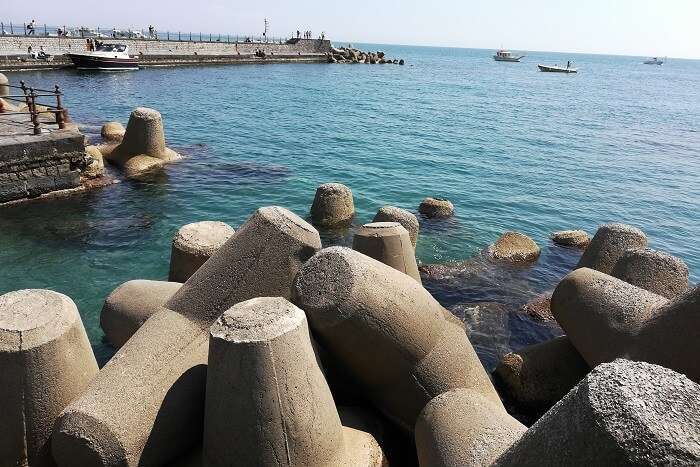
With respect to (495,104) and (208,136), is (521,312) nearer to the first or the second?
(208,136)

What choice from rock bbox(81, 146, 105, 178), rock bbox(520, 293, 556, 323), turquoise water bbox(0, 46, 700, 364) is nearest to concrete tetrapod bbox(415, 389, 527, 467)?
turquoise water bbox(0, 46, 700, 364)

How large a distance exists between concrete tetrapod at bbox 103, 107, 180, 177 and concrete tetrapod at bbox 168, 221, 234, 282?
9644mm

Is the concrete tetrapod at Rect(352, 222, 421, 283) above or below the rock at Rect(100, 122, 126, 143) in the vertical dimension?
above

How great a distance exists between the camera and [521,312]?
9156 mm

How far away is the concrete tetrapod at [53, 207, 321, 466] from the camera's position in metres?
3.99

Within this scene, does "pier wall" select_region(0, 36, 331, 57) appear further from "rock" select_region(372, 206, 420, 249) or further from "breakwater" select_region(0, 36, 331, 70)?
"rock" select_region(372, 206, 420, 249)

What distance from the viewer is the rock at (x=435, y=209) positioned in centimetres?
1441

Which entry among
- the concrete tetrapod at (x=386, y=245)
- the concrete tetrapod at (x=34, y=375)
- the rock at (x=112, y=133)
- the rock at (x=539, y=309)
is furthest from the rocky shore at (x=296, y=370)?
the rock at (x=112, y=133)

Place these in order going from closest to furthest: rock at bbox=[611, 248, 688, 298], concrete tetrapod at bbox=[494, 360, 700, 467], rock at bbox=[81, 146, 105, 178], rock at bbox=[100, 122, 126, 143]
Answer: concrete tetrapod at bbox=[494, 360, 700, 467], rock at bbox=[611, 248, 688, 298], rock at bbox=[81, 146, 105, 178], rock at bbox=[100, 122, 126, 143]

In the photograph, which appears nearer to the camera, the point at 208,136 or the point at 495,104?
the point at 208,136

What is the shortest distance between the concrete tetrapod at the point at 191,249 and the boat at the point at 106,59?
44024mm

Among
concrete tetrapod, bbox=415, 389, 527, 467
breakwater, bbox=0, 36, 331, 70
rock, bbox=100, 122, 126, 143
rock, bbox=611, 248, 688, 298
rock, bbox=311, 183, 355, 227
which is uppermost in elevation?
breakwater, bbox=0, 36, 331, 70

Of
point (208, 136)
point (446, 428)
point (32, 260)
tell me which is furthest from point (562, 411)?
point (208, 136)

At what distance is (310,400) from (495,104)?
141 feet
